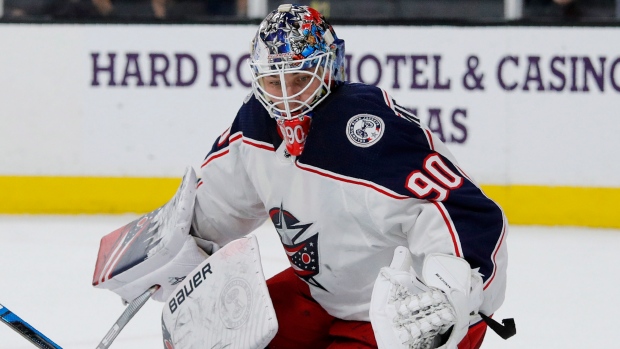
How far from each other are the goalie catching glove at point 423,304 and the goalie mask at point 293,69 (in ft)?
1.14

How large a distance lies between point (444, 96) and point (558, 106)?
526 millimetres

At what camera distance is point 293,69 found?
1926mm

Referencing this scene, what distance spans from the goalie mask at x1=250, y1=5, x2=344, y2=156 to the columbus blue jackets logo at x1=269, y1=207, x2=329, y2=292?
0.14 metres

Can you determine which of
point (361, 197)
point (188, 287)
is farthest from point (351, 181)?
point (188, 287)

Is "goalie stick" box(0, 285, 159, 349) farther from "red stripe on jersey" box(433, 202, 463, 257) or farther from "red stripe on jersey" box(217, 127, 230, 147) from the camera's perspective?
"red stripe on jersey" box(433, 202, 463, 257)

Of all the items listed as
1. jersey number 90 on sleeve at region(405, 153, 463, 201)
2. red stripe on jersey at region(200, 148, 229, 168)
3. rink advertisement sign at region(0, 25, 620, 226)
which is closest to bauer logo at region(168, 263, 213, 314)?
red stripe on jersey at region(200, 148, 229, 168)

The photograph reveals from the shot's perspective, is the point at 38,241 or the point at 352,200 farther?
the point at 38,241

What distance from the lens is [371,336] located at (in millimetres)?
2016

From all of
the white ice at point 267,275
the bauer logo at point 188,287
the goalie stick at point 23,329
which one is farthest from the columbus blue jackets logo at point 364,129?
the white ice at point 267,275

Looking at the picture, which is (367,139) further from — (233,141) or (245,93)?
(245,93)

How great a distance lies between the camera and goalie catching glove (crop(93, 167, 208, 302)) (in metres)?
2.21

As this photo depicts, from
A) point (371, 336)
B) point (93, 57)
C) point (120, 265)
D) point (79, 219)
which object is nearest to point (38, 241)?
point (79, 219)

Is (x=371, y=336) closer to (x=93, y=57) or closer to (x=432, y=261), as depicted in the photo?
Result: (x=432, y=261)

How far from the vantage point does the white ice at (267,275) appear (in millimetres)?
3072
